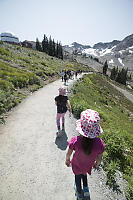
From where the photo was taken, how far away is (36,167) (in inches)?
165

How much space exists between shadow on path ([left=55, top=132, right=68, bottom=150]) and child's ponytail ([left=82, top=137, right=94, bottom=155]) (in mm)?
3040

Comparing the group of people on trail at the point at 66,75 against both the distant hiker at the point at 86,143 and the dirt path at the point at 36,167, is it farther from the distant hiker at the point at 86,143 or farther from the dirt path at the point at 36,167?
the distant hiker at the point at 86,143

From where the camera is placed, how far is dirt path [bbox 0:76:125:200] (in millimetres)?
3451

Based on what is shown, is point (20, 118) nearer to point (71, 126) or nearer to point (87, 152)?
point (71, 126)

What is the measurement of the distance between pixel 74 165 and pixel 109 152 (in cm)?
275

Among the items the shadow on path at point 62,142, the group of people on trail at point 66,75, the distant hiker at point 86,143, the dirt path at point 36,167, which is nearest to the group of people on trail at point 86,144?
the distant hiker at point 86,143

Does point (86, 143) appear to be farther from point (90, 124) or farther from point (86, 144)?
point (90, 124)

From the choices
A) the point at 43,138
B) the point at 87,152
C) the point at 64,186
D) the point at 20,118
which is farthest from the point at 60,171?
the point at 20,118

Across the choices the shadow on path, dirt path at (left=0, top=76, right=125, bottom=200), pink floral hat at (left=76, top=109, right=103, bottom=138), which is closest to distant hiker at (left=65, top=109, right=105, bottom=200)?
pink floral hat at (left=76, top=109, right=103, bottom=138)

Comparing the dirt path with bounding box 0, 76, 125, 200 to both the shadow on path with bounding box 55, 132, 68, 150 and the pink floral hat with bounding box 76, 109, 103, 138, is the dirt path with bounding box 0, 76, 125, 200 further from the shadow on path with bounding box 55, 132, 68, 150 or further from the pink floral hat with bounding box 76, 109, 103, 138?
the pink floral hat with bounding box 76, 109, 103, 138

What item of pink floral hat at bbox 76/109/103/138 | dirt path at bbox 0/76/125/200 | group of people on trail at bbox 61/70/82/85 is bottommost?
dirt path at bbox 0/76/125/200

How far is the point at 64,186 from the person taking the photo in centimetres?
363

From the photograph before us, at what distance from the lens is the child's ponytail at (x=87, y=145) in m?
2.30

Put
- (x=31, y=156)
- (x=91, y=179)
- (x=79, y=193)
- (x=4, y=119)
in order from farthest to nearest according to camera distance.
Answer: (x=4, y=119), (x=31, y=156), (x=91, y=179), (x=79, y=193)
